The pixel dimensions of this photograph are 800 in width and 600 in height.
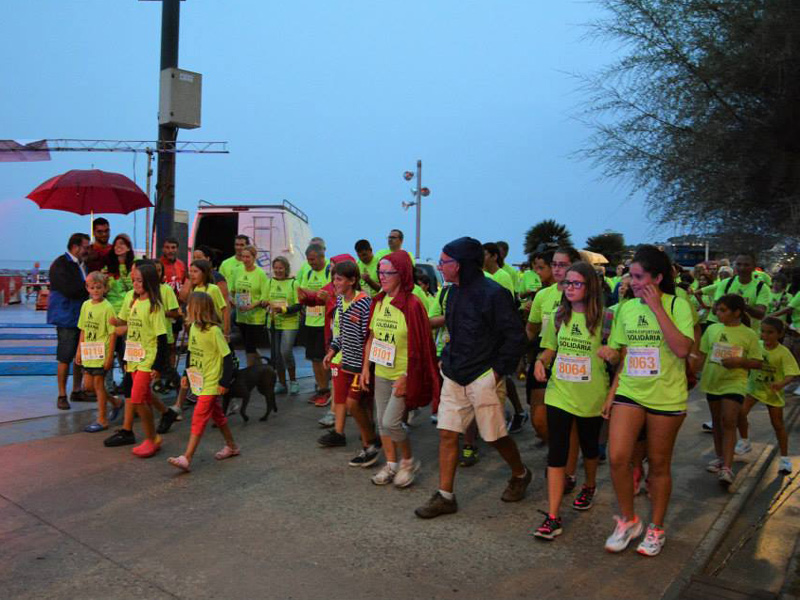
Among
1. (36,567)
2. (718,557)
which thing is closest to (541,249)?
(718,557)

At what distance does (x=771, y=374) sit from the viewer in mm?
6289

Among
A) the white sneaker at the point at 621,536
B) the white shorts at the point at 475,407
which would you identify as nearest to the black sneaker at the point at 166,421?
the white shorts at the point at 475,407

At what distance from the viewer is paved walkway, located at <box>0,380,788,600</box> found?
149 inches

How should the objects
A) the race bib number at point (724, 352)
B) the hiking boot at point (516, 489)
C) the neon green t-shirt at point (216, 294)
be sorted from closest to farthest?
the hiking boot at point (516, 489) → the race bib number at point (724, 352) → the neon green t-shirt at point (216, 294)

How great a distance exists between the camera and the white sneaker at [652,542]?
4.26m

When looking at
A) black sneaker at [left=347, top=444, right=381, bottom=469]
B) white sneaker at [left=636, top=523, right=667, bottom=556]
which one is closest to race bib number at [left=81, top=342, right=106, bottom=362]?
black sneaker at [left=347, top=444, right=381, bottom=469]

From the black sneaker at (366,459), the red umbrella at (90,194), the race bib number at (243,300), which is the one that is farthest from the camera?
the red umbrella at (90,194)

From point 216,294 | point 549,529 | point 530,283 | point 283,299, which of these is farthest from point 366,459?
point 530,283

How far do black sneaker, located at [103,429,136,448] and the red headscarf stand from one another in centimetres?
290

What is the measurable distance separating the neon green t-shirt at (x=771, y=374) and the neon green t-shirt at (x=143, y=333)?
17.4ft

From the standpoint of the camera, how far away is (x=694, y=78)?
Result: 3549 millimetres

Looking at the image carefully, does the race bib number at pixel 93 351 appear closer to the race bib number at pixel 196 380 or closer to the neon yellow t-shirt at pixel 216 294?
the neon yellow t-shirt at pixel 216 294

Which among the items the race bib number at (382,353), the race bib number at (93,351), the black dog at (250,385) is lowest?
the black dog at (250,385)

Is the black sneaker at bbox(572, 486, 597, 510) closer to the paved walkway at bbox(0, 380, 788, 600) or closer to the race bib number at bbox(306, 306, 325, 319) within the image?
the paved walkway at bbox(0, 380, 788, 600)
